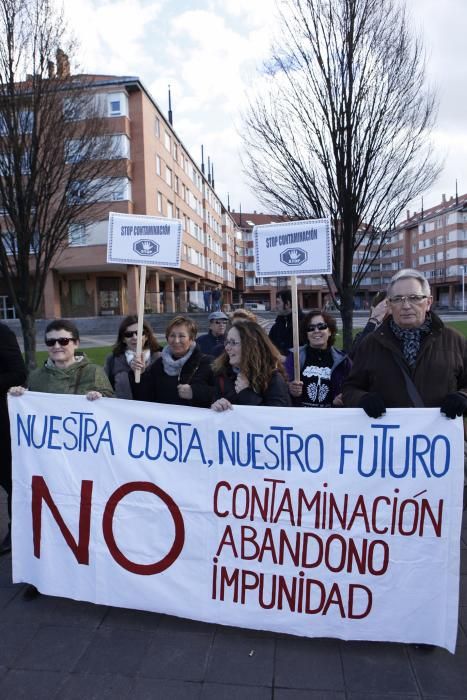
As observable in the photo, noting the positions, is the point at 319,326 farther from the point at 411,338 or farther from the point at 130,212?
the point at 130,212

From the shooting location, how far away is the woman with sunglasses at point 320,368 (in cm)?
421

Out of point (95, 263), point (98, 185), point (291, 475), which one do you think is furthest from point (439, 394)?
point (95, 263)

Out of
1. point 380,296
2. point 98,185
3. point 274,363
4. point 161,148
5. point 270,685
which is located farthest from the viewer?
point 161,148

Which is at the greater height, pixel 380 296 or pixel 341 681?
pixel 380 296

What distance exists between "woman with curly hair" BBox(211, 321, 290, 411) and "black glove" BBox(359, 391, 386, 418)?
0.72 meters

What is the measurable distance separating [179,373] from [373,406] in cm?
176

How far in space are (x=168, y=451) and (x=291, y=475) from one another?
74 centimetres

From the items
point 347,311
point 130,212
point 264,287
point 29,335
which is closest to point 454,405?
point 347,311

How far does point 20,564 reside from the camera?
3.25 meters

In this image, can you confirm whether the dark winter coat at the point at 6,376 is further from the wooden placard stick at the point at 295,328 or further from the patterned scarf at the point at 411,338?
the patterned scarf at the point at 411,338

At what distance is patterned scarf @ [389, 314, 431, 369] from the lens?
9.50 feet

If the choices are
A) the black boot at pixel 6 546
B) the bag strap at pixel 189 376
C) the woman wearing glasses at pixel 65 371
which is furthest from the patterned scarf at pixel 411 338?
the black boot at pixel 6 546

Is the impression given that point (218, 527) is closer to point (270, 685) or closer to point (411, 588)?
point (270, 685)

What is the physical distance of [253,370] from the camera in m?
3.37
